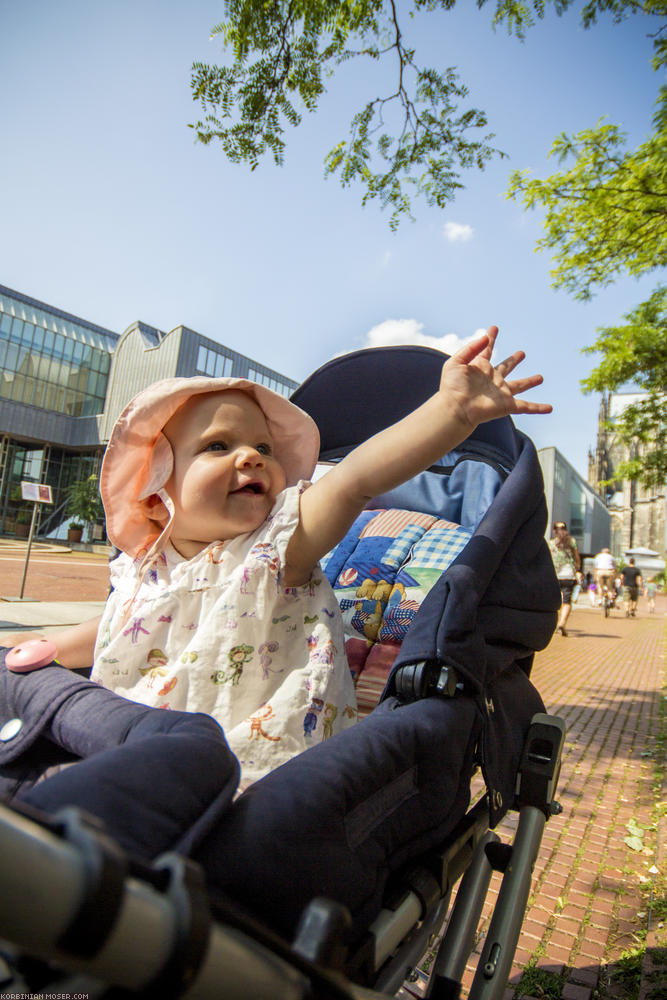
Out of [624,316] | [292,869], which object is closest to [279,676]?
[292,869]

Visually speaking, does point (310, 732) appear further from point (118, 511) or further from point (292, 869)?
point (118, 511)

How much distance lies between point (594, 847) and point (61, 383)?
35.5m

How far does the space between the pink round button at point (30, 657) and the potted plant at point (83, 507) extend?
1182 inches

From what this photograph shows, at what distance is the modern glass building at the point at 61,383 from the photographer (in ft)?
102

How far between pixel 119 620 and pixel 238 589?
1.28 feet

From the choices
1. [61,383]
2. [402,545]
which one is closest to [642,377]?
[402,545]

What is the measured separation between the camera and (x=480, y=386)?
1.38 meters

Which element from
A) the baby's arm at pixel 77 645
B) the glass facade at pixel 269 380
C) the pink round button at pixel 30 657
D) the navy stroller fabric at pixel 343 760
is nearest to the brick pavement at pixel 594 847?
the navy stroller fabric at pixel 343 760

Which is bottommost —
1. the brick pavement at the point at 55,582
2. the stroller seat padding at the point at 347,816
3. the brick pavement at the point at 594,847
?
the brick pavement at the point at 594,847

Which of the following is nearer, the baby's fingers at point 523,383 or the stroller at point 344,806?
the stroller at point 344,806

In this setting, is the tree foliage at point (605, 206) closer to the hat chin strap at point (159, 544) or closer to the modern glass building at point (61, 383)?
the hat chin strap at point (159, 544)

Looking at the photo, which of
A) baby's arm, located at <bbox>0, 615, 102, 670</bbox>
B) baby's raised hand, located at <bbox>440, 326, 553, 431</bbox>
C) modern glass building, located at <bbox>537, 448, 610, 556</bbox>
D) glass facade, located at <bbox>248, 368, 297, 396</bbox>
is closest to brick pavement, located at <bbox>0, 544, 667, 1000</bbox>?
baby's arm, located at <bbox>0, 615, 102, 670</bbox>

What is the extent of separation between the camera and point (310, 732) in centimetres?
141

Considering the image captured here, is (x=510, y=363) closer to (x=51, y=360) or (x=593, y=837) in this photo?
(x=593, y=837)
